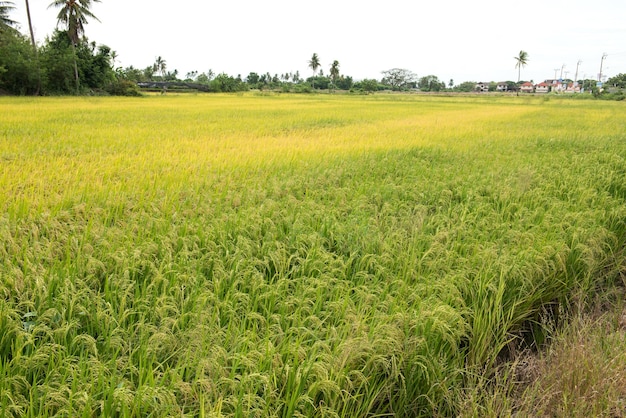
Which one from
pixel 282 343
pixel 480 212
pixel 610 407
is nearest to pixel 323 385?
pixel 282 343

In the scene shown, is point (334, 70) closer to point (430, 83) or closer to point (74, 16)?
point (430, 83)

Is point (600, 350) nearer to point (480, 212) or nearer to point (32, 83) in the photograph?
point (480, 212)

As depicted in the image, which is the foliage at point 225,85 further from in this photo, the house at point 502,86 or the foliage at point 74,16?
the house at point 502,86

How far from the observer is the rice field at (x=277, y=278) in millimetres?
1612

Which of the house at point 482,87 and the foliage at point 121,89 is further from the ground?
the house at point 482,87

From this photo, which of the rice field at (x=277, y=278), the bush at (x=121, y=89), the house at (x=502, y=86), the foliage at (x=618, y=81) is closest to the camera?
the rice field at (x=277, y=278)

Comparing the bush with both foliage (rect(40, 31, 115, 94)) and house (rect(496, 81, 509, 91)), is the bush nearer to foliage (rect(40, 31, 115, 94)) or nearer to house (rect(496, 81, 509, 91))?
foliage (rect(40, 31, 115, 94))

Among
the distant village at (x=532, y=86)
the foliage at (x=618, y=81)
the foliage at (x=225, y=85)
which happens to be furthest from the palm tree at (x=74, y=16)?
the distant village at (x=532, y=86)

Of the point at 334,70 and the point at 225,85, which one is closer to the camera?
the point at 225,85

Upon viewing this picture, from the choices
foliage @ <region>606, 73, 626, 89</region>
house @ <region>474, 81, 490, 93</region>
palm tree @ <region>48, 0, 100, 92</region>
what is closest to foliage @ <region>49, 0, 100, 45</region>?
palm tree @ <region>48, 0, 100, 92</region>

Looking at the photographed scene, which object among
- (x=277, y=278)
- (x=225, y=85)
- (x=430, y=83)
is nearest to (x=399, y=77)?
(x=430, y=83)

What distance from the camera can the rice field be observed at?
1.61 m

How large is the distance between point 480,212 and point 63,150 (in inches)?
234

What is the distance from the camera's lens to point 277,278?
8.69ft
